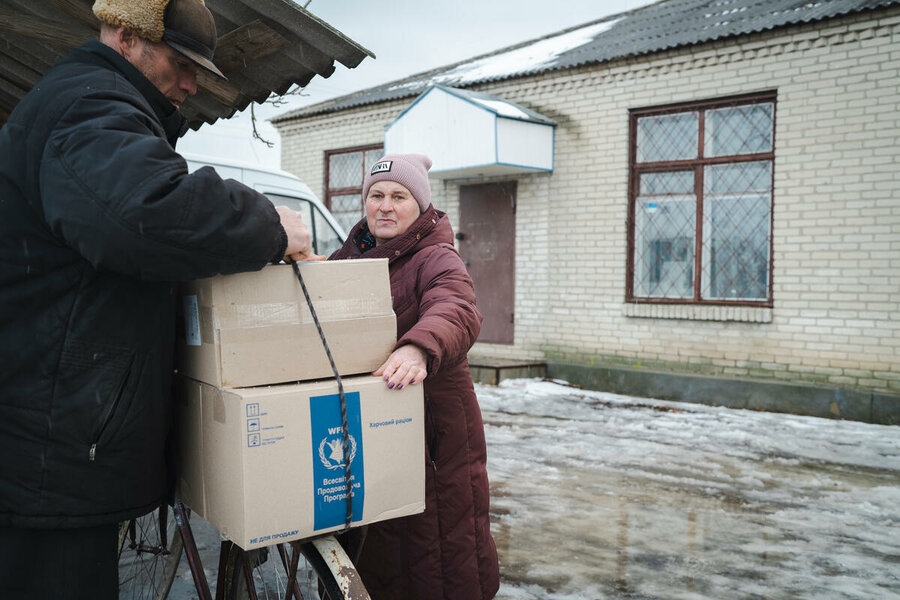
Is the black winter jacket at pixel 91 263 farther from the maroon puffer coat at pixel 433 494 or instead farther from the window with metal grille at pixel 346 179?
the window with metal grille at pixel 346 179

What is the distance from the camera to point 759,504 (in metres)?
4.68

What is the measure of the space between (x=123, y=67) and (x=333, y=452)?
947mm

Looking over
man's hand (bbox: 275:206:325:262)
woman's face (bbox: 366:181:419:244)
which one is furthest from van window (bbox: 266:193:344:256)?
man's hand (bbox: 275:206:325:262)

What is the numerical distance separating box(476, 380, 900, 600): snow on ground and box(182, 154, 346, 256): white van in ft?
7.51

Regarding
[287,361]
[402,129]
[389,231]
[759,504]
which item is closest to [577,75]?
[402,129]

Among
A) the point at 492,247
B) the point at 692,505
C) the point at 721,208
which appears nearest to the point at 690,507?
the point at 692,505

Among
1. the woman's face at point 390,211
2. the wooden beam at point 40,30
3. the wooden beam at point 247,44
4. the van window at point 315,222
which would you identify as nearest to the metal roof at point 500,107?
the van window at point 315,222

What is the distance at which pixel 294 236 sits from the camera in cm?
163

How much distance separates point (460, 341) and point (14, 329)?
1.01 m

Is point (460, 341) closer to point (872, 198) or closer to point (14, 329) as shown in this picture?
point (14, 329)

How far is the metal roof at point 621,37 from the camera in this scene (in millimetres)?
7922

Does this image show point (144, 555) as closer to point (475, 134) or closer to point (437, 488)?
point (437, 488)

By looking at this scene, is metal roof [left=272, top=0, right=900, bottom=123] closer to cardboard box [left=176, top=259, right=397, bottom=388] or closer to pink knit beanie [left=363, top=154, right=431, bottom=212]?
pink knit beanie [left=363, top=154, right=431, bottom=212]

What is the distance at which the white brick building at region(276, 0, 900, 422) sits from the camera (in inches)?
287
